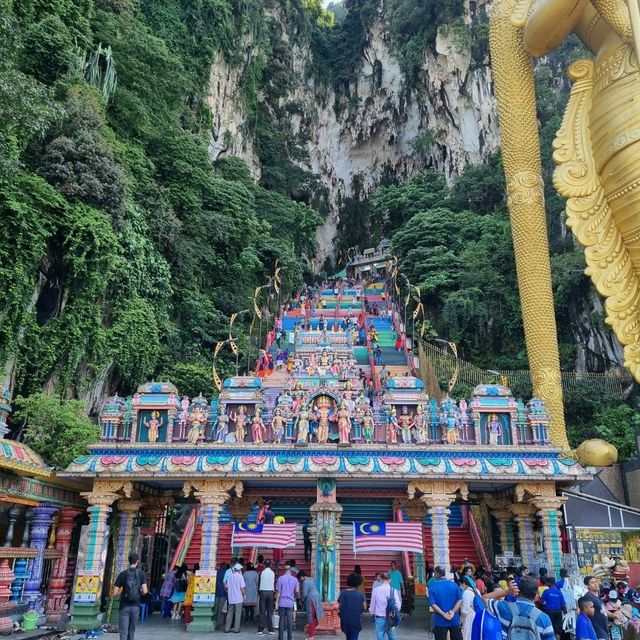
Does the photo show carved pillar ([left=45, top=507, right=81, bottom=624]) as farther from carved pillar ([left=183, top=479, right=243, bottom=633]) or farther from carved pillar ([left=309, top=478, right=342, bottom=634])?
carved pillar ([left=309, top=478, right=342, bottom=634])

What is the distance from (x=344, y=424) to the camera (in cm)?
965

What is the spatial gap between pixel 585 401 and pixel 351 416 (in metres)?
11.7

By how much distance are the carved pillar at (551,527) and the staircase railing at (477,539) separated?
2623 millimetres

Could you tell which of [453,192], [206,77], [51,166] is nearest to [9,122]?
[51,166]

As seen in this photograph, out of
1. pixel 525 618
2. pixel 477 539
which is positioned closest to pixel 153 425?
pixel 477 539

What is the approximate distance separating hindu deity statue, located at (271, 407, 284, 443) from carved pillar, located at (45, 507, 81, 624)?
11.7ft

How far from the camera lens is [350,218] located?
168ft

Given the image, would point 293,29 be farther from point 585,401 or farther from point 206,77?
point 585,401

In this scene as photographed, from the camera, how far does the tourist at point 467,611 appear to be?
17.7 feet

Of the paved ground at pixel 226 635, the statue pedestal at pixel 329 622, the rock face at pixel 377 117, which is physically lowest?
the paved ground at pixel 226 635

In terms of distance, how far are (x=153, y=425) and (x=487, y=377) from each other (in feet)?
43.6

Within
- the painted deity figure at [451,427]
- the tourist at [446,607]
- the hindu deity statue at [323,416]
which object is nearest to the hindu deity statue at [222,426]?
the hindu deity statue at [323,416]

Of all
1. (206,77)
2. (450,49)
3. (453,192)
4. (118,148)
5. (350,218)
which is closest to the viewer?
(118,148)

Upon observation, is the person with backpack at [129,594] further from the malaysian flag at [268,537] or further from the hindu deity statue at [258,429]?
the hindu deity statue at [258,429]
